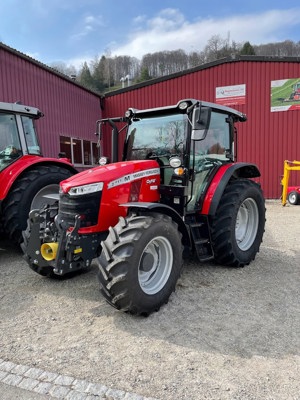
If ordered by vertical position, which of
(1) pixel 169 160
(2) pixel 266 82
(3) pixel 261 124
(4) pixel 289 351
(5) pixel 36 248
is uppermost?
(2) pixel 266 82

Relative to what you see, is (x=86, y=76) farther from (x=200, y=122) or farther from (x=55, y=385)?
(x=55, y=385)

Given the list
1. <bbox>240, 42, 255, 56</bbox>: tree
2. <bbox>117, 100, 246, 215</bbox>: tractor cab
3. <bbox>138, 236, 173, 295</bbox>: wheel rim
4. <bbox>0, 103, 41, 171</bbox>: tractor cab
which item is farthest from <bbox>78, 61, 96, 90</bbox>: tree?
<bbox>138, 236, 173, 295</bbox>: wheel rim

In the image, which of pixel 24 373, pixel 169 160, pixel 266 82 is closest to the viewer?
pixel 24 373

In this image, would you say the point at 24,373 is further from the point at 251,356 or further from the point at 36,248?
the point at 251,356

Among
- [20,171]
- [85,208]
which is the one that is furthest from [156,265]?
[20,171]

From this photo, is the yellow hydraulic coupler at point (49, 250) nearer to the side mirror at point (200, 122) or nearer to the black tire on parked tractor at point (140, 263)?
the black tire on parked tractor at point (140, 263)

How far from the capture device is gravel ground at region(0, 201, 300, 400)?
2285 millimetres

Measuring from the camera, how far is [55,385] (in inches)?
88.4

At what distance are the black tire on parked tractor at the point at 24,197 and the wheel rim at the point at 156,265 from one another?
1.95 metres

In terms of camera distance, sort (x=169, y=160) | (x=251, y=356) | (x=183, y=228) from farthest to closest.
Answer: (x=169, y=160) → (x=183, y=228) → (x=251, y=356)

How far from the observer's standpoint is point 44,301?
356 cm

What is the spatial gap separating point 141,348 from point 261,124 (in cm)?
1155

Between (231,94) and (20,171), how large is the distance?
9985mm

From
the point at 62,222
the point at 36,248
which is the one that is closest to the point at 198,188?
the point at 62,222
